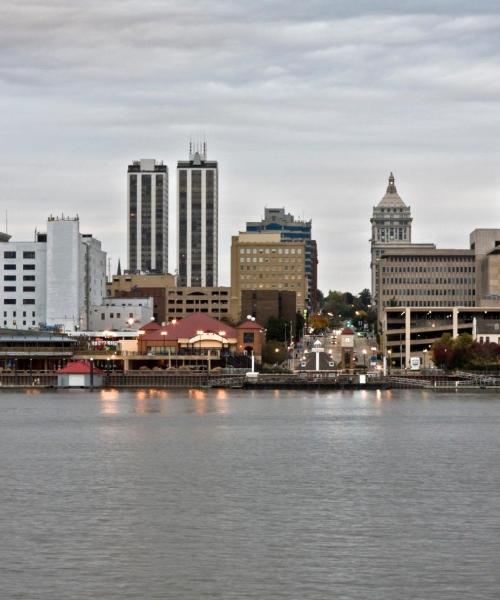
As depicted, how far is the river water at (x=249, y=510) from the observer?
164 feet

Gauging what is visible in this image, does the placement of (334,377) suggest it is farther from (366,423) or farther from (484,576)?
(484,576)

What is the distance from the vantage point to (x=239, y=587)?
48.9 meters

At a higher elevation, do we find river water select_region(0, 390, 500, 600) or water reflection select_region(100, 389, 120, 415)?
water reflection select_region(100, 389, 120, 415)

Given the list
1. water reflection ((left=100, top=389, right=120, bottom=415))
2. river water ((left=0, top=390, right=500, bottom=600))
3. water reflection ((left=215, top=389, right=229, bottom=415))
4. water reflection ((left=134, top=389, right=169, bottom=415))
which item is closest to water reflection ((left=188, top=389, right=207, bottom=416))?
water reflection ((left=215, top=389, right=229, bottom=415))

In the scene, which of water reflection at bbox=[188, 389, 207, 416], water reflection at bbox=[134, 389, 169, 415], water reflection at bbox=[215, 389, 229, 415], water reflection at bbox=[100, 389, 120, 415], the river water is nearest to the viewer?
the river water

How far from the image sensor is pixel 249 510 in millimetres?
65750

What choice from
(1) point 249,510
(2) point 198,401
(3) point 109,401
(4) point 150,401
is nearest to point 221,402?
(2) point 198,401

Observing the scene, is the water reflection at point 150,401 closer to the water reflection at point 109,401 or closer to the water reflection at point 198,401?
the water reflection at point 109,401

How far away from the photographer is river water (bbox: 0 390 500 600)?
1969 inches

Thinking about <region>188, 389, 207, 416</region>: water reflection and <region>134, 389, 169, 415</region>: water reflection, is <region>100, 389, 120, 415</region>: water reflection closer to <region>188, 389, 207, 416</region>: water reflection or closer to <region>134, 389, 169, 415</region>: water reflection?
<region>134, 389, 169, 415</region>: water reflection

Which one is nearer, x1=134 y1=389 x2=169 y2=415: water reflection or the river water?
the river water

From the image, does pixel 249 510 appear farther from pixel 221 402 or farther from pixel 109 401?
pixel 109 401

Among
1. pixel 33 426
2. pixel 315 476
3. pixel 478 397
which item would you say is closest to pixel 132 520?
pixel 315 476

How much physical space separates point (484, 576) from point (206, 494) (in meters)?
23.1
